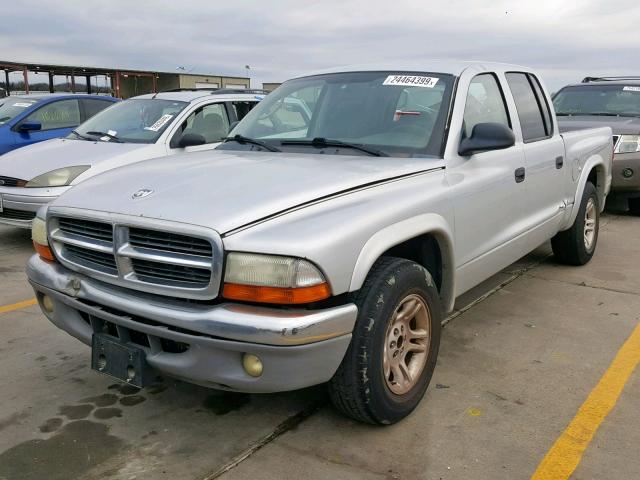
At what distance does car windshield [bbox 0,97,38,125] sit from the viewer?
9.08m

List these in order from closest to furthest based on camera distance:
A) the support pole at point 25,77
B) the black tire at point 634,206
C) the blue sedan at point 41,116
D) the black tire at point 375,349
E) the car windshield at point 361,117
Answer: the black tire at point 375,349
the car windshield at point 361,117
the black tire at point 634,206
the blue sedan at point 41,116
the support pole at point 25,77

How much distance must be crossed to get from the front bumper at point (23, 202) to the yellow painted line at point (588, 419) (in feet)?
16.8

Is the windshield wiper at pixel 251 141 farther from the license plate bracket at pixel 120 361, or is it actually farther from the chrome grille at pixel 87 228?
the license plate bracket at pixel 120 361

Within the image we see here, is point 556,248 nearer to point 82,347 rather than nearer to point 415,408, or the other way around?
point 415,408

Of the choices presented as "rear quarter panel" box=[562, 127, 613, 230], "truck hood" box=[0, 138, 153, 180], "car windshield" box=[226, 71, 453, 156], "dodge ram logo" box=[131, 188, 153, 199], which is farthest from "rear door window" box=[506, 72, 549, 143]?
"truck hood" box=[0, 138, 153, 180]

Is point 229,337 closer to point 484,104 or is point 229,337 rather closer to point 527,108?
point 484,104

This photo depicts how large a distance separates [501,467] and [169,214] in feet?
5.80

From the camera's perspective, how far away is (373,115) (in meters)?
3.69

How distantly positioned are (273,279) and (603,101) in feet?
26.4

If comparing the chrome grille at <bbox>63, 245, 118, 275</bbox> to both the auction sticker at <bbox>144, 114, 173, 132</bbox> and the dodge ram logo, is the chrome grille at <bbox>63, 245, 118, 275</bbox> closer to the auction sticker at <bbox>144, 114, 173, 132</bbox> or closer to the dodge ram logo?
the dodge ram logo

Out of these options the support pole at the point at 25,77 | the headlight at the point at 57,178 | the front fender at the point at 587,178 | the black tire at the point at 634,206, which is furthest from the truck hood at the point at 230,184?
the support pole at the point at 25,77

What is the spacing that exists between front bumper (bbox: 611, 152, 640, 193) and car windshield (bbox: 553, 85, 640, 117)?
1.03 meters

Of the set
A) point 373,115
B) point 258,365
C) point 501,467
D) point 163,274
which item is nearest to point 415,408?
point 501,467

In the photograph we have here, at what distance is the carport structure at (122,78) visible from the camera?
21.5 m
